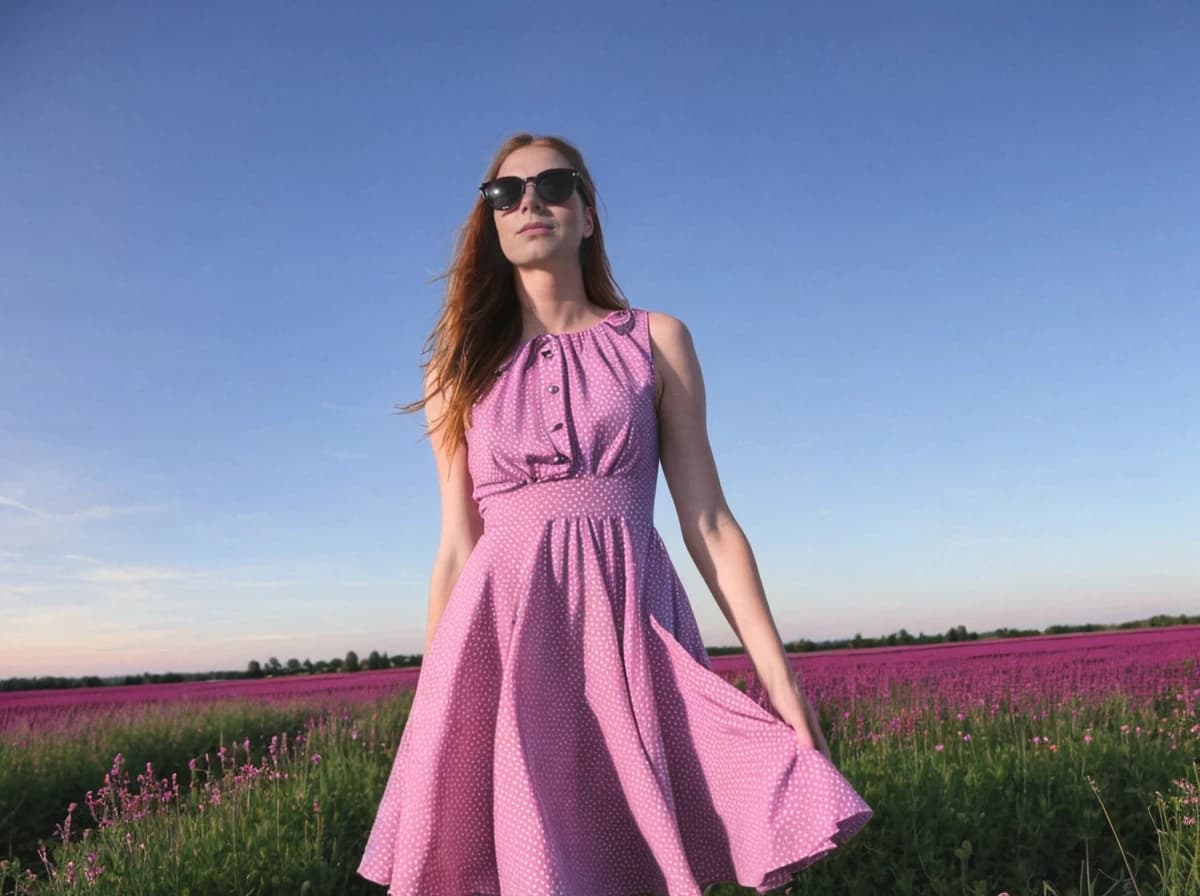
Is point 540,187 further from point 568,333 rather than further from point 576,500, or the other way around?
point 576,500

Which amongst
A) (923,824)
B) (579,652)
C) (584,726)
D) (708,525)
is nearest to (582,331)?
(708,525)

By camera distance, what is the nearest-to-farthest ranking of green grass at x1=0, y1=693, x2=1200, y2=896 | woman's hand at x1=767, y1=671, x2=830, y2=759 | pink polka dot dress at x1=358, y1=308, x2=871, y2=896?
1. pink polka dot dress at x1=358, y1=308, x2=871, y2=896
2. woman's hand at x1=767, y1=671, x2=830, y2=759
3. green grass at x1=0, y1=693, x2=1200, y2=896

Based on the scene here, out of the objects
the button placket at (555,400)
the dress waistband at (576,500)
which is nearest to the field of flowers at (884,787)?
the dress waistband at (576,500)

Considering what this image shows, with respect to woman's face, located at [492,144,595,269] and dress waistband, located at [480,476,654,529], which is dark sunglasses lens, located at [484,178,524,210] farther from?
dress waistband, located at [480,476,654,529]

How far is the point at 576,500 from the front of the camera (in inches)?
93.3

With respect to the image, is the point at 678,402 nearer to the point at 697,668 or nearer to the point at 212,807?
the point at 697,668

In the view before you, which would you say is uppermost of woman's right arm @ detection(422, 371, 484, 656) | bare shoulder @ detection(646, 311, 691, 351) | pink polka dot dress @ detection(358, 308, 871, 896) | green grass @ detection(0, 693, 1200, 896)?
bare shoulder @ detection(646, 311, 691, 351)

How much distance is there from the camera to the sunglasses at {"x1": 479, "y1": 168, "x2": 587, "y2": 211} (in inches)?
104

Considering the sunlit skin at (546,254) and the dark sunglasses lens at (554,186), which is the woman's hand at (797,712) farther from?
the dark sunglasses lens at (554,186)

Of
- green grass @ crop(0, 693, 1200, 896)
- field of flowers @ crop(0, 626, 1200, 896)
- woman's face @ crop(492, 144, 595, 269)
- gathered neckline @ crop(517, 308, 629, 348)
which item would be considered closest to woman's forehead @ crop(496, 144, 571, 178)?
woman's face @ crop(492, 144, 595, 269)

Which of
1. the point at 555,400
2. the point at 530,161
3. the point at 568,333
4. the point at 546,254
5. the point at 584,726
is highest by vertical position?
the point at 530,161

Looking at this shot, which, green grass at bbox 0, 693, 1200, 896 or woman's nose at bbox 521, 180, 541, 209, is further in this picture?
green grass at bbox 0, 693, 1200, 896

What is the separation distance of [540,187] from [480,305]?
353mm

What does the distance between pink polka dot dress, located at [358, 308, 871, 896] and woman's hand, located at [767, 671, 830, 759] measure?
0.08 metres
